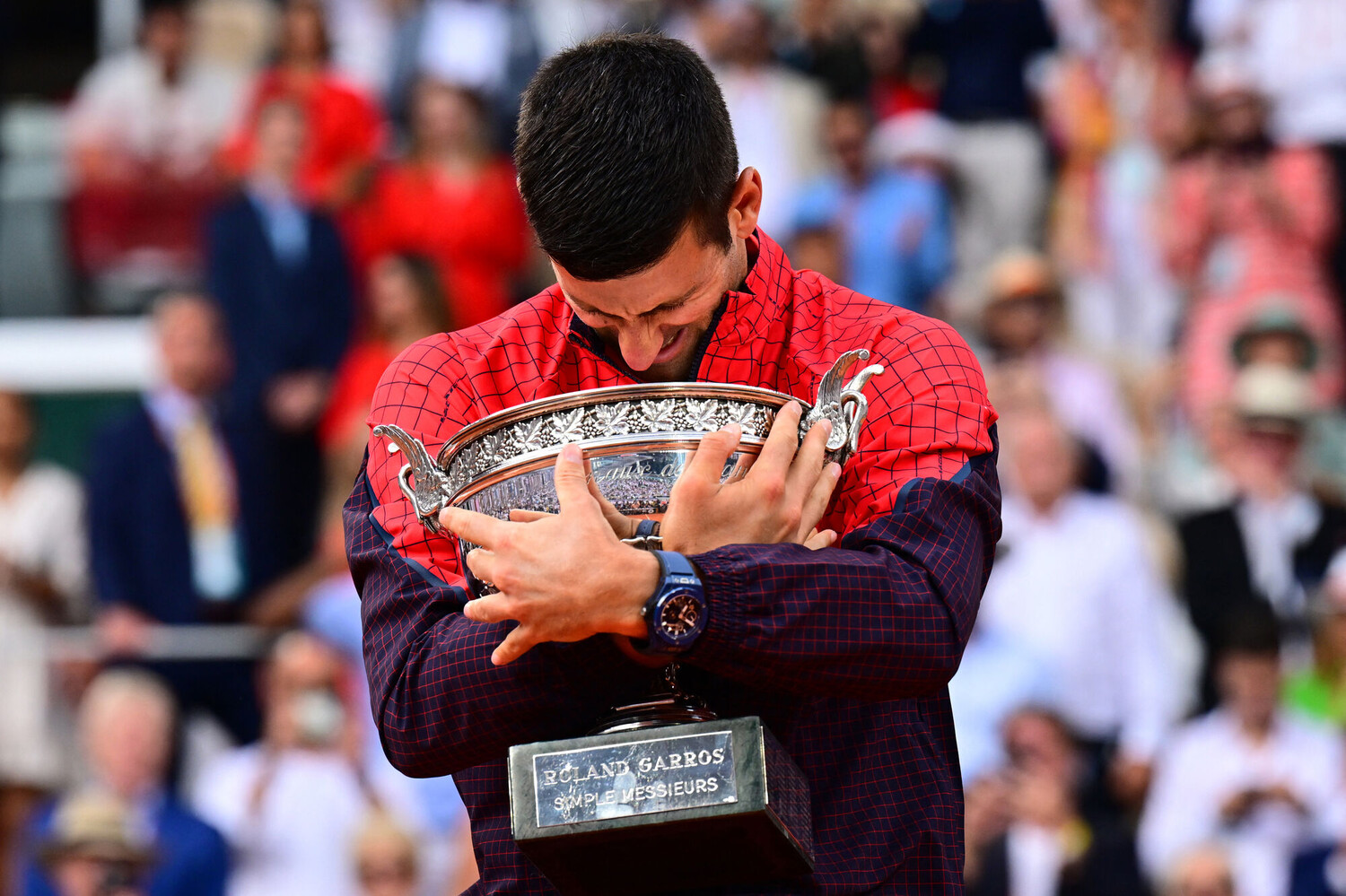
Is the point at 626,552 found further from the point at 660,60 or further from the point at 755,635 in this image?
the point at 660,60

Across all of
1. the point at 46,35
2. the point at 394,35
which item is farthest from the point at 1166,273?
the point at 46,35

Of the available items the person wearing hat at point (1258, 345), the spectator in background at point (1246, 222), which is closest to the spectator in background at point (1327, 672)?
the person wearing hat at point (1258, 345)

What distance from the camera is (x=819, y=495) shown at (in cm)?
200

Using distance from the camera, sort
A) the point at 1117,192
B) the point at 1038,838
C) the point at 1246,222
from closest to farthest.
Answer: the point at 1038,838
the point at 1246,222
the point at 1117,192

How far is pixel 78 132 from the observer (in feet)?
33.8

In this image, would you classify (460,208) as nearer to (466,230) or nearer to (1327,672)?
(466,230)

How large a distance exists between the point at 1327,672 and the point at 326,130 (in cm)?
503

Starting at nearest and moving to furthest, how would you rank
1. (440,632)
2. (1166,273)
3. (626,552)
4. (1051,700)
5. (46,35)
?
(626,552) → (440,632) → (1051,700) → (1166,273) → (46,35)

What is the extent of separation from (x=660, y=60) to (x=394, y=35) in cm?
787

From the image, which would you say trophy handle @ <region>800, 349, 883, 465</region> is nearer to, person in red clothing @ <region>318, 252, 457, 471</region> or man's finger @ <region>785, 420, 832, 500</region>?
man's finger @ <region>785, 420, 832, 500</region>

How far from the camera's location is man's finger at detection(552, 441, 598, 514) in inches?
73.7

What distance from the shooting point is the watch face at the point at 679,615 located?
5.99 feet

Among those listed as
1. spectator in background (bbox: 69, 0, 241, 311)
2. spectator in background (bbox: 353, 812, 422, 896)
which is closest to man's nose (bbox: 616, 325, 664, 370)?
spectator in background (bbox: 353, 812, 422, 896)

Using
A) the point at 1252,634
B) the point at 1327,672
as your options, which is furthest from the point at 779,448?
the point at 1327,672
